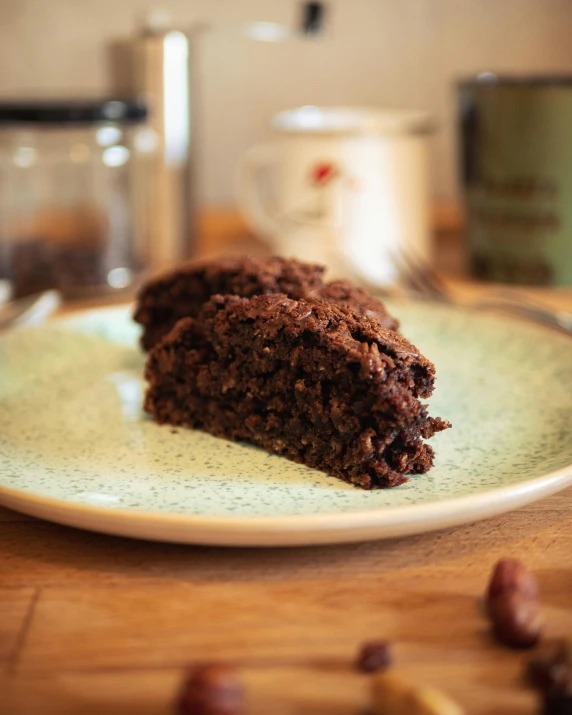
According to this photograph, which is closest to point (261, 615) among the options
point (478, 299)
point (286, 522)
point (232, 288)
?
point (286, 522)

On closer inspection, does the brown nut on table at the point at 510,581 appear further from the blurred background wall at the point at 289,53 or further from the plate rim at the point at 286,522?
the blurred background wall at the point at 289,53

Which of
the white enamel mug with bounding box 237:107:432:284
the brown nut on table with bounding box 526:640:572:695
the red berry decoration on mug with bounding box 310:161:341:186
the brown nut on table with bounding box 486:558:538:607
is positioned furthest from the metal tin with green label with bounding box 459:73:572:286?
the brown nut on table with bounding box 526:640:572:695

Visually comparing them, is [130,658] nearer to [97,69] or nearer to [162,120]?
[162,120]

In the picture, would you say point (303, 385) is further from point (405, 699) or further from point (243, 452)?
point (405, 699)

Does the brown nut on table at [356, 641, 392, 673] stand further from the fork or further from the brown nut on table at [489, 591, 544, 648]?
the fork

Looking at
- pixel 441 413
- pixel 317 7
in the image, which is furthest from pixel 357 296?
pixel 317 7

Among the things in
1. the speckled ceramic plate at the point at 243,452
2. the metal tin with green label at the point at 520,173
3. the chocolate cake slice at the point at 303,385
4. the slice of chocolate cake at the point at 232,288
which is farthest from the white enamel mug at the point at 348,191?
the chocolate cake slice at the point at 303,385
